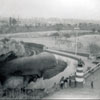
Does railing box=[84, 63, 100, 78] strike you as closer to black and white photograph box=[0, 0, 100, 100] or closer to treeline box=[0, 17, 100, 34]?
black and white photograph box=[0, 0, 100, 100]

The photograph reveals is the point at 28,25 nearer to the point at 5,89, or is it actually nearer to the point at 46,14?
the point at 46,14

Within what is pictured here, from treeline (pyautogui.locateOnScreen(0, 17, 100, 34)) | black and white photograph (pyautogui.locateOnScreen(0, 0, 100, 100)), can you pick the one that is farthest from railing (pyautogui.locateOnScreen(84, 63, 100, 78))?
treeline (pyautogui.locateOnScreen(0, 17, 100, 34))

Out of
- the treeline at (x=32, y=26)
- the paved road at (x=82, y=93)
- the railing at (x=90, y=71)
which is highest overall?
the treeline at (x=32, y=26)

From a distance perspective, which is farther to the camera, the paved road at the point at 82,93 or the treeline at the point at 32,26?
the paved road at the point at 82,93

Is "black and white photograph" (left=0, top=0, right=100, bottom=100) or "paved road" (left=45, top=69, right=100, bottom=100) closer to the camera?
"black and white photograph" (left=0, top=0, right=100, bottom=100)

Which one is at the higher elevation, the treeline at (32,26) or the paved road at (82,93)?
the treeline at (32,26)

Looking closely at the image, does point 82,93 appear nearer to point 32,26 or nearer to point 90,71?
point 90,71

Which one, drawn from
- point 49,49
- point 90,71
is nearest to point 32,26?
point 49,49

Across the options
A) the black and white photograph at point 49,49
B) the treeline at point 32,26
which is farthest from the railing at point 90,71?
the treeline at point 32,26

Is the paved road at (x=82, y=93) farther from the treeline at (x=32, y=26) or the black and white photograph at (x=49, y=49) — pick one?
the treeline at (x=32, y=26)
